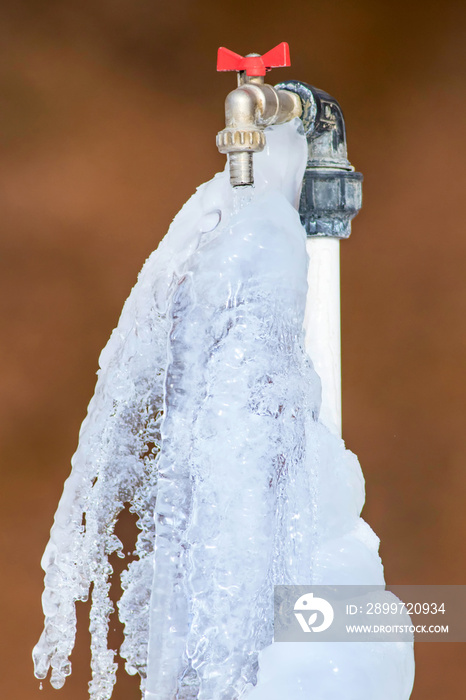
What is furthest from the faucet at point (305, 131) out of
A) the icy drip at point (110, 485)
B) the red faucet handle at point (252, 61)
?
the icy drip at point (110, 485)

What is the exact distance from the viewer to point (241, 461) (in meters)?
0.75

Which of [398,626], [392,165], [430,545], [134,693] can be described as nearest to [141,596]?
[398,626]

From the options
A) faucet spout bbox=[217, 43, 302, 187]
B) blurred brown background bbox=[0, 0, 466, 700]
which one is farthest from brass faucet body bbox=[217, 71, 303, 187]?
blurred brown background bbox=[0, 0, 466, 700]

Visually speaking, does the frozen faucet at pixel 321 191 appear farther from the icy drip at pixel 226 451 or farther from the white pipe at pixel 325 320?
the icy drip at pixel 226 451

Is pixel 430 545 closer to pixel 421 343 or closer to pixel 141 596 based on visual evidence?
pixel 421 343

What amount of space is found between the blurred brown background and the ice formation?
0.73 meters

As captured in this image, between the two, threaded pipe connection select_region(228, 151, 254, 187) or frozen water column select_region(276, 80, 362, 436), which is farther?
frozen water column select_region(276, 80, 362, 436)

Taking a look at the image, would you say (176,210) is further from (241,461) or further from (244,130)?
(241,461)

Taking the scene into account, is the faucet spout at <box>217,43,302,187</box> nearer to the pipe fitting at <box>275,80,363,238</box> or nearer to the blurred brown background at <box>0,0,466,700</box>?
the pipe fitting at <box>275,80,363,238</box>

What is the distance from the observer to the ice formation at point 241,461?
746mm

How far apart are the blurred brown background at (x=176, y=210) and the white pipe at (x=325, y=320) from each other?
28.6 inches

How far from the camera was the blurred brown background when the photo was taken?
1.60m

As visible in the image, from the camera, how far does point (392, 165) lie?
66.4 inches

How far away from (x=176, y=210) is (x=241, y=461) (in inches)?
38.0
